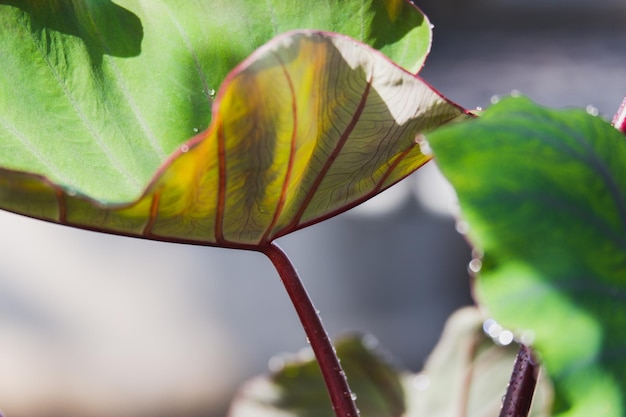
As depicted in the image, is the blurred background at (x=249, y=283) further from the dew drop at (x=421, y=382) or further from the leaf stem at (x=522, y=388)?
the leaf stem at (x=522, y=388)

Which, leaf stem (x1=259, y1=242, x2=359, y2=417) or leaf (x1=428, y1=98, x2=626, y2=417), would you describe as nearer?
leaf (x1=428, y1=98, x2=626, y2=417)

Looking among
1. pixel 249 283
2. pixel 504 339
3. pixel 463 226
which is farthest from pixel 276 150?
pixel 249 283

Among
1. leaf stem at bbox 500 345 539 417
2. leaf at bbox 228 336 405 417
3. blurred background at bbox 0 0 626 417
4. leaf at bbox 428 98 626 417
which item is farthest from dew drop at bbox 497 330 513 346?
blurred background at bbox 0 0 626 417

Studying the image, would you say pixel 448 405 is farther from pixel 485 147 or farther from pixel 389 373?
pixel 485 147

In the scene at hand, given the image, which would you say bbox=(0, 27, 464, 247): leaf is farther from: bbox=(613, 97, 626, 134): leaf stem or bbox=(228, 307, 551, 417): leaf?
bbox=(228, 307, 551, 417): leaf

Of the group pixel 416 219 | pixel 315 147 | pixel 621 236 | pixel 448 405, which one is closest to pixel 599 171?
pixel 621 236
